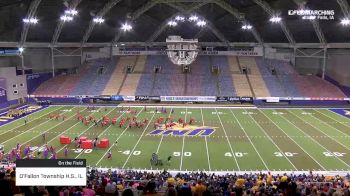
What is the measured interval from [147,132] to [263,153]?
9887mm

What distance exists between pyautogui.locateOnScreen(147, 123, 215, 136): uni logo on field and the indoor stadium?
0.08m

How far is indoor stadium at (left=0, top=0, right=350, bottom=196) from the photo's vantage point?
648 inches

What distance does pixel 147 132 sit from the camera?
29875 millimetres

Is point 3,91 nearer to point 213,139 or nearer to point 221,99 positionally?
point 221,99

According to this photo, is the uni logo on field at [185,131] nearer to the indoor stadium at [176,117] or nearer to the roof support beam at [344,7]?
the indoor stadium at [176,117]

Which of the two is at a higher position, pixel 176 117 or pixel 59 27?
pixel 59 27

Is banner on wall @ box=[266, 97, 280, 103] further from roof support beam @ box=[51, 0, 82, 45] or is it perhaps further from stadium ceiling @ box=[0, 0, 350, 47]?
roof support beam @ box=[51, 0, 82, 45]

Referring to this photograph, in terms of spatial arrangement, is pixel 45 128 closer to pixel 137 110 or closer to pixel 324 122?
pixel 137 110

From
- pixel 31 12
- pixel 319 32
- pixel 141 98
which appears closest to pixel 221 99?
pixel 141 98

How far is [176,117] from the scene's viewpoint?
36281 millimetres

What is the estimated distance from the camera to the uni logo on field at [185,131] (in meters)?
29.4
